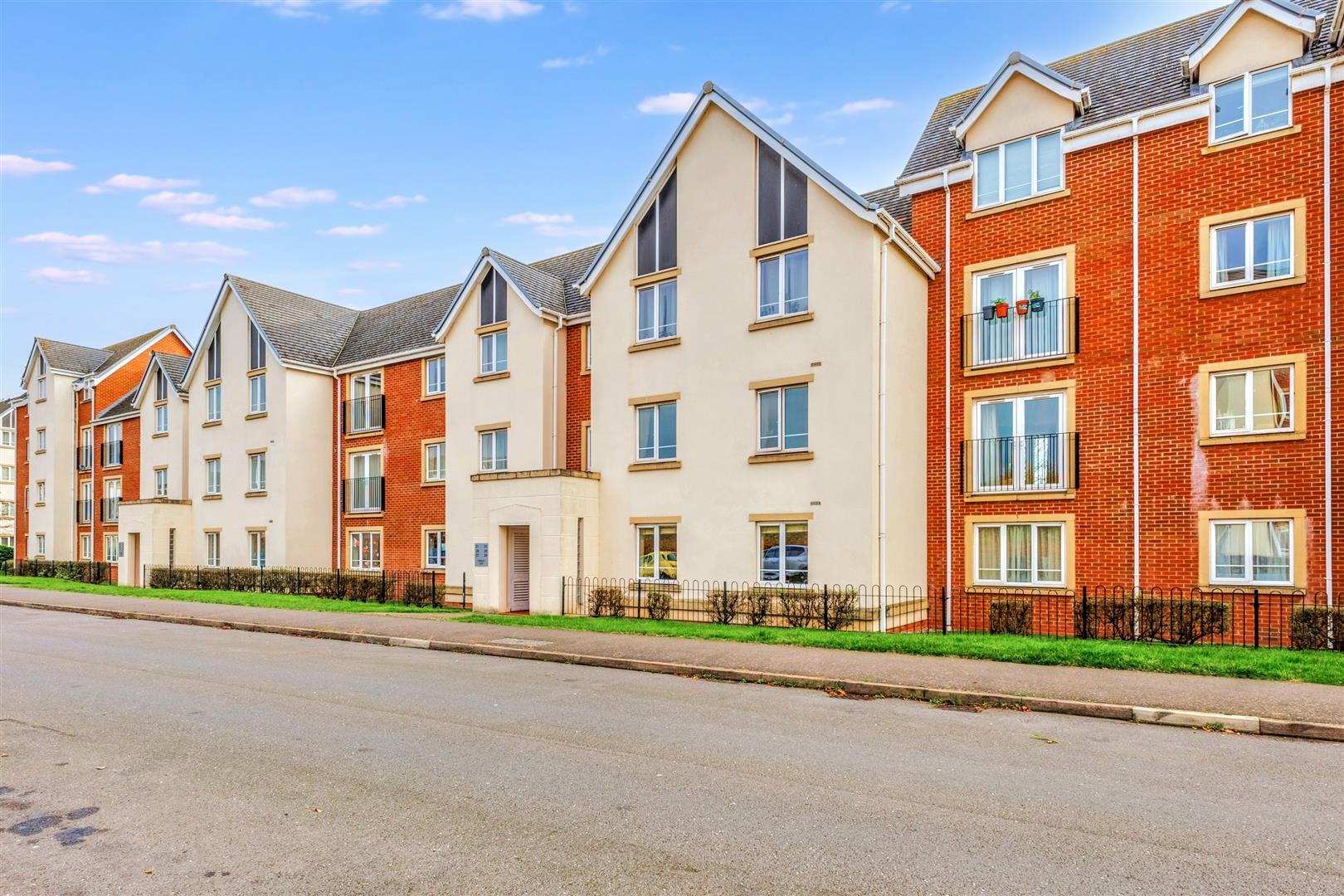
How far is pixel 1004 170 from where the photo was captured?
18172 mm

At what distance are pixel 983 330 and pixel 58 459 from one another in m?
45.3

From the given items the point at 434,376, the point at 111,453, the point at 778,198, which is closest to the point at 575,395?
the point at 434,376

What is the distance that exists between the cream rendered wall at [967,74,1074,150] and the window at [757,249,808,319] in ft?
14.9

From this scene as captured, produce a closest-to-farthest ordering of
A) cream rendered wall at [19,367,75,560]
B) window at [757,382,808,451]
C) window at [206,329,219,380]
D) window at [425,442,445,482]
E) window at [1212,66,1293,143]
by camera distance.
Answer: window at [1212,66,1293,143], window at [757,382,808,451], window at [425,442,445,482], window at [206,329,219,380], cream rendered wall at [19,367,75,560]

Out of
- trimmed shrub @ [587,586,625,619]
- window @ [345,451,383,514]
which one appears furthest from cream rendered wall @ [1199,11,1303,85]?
window @ [345,451,383,514]

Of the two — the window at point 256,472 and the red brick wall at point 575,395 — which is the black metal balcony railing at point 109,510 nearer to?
the window at point 256,472

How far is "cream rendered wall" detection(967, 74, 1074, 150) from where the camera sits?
17547mm

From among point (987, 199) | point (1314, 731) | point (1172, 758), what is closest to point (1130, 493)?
point (987, 199)

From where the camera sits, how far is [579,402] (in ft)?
77.8

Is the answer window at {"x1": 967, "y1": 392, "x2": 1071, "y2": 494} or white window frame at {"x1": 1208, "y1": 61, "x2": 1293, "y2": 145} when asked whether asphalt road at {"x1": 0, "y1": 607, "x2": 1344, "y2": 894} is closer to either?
window at {"x1": 967, "y1": 392, "x2": 1071, "y2": 494}

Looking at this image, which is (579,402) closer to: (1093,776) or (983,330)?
(983,330)

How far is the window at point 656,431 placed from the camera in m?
20.0

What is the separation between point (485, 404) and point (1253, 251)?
60.4 feet

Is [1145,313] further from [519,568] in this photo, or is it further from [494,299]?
[494,299]
